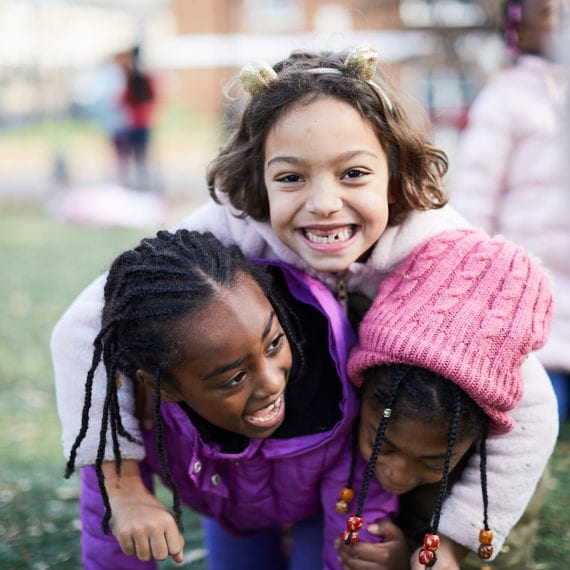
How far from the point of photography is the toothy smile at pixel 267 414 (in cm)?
185

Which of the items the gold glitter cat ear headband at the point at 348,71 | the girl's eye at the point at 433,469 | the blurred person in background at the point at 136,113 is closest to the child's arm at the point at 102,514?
the girl's eye at the point at 433,469

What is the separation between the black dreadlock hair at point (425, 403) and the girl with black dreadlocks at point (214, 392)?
148 millimetres

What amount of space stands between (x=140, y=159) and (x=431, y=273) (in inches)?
353

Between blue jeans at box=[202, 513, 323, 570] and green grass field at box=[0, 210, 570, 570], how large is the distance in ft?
0.57

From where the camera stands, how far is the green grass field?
8.38 ft

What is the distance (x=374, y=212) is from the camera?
1.90m

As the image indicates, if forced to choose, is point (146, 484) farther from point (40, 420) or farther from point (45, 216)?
point (45, 216)

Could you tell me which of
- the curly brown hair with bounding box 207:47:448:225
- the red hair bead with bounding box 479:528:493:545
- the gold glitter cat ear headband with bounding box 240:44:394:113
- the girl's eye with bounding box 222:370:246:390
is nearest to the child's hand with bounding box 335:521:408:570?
the red hair bead with bounding box 479:528:493:545

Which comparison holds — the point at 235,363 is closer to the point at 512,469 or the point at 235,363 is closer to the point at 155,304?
the point at 155,304

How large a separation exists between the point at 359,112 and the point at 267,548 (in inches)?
55.2

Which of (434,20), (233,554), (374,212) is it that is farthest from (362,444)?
(434,20)

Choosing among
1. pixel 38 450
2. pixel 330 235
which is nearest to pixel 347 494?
pixel 330 235

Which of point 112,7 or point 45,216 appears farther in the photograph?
point 112,7

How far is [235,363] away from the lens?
5.66ft
